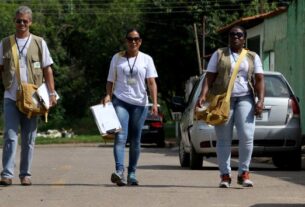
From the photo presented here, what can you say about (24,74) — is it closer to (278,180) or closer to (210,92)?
(210,92)

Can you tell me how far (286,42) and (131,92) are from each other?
14843 mm

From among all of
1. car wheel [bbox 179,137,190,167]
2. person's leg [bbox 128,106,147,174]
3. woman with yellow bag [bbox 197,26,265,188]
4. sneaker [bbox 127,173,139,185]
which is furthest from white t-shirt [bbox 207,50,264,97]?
car wheel [bbox 179,137,190,167]

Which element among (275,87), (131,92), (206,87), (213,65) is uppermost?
(213,65)

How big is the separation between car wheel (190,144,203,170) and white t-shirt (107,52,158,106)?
382 cm

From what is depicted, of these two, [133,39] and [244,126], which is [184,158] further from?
[244,126]

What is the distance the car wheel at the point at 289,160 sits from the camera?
15.0 m

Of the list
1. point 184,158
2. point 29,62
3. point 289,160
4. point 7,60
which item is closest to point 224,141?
point 29,62

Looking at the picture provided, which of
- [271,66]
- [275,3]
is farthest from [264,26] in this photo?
[275,3]

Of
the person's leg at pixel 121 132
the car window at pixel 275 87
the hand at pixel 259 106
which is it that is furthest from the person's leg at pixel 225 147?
the car window at pixel 275 87

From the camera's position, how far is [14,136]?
1101 cm

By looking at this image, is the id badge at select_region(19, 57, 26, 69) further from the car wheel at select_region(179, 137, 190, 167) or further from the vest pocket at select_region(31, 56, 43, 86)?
the car wheel at select_region(179, 137, 190, 167)

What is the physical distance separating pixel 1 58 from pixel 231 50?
2737mm

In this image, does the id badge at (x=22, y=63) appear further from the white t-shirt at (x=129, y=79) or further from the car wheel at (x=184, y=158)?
the car wheel at (x=184, y=158)

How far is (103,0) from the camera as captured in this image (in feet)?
213
